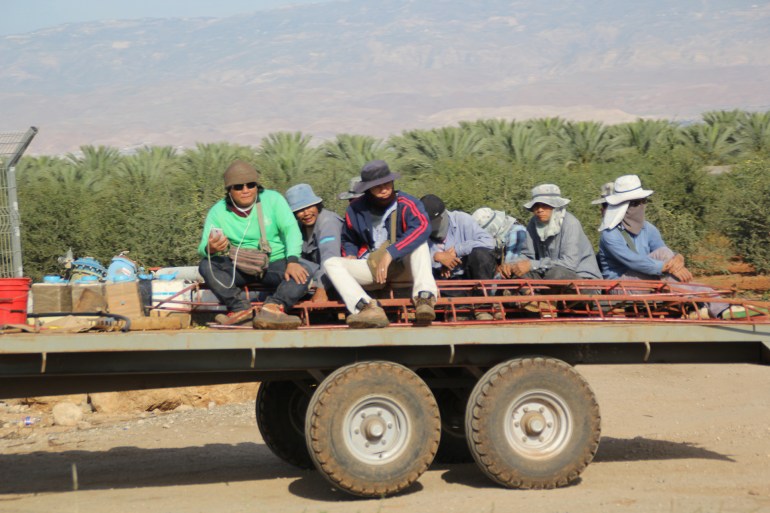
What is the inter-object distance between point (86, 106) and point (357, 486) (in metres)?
151

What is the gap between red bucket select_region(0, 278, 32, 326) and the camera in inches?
278

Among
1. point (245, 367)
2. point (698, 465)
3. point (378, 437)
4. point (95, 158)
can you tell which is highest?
point (95, 158)

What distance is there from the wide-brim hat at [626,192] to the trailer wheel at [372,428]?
2.67m

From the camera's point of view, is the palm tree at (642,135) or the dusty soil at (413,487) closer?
the dusty soil at (413,487)

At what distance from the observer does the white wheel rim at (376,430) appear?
700cm

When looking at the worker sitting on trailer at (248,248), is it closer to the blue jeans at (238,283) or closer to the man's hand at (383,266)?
the blue jeans at (238,283)

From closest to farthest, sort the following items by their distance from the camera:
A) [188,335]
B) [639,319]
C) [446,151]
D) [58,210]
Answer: [188,335], [639,319], [58,210], [446,151]

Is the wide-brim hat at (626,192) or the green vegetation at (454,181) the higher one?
the green vegetation at (454,181)

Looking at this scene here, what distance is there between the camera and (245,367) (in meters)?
6.98

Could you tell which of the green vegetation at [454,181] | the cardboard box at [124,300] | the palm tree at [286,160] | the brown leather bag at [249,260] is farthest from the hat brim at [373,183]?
the palm tree at [286,160]

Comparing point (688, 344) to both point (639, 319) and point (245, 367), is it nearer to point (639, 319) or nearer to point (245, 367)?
point (639, 319)

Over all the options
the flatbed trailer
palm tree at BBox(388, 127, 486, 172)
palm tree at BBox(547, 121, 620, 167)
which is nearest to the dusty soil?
the flatbed trailer

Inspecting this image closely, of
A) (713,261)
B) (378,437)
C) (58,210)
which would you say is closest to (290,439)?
(378,437)

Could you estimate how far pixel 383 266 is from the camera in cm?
739
